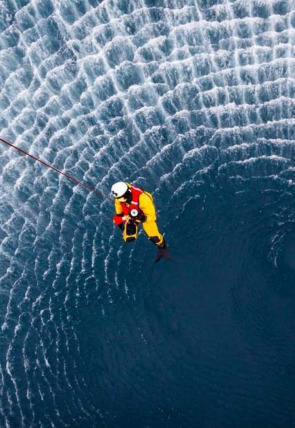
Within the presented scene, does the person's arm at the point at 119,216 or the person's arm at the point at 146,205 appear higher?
the person's arm at the point at 119,216

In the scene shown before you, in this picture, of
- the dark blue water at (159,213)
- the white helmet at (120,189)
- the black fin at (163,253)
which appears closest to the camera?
the white helmet at (120,189)

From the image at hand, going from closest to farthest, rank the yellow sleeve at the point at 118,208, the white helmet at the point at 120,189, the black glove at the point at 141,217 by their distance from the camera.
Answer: the white helmet at the point at 120,189, the black glove at the point at 141,217, the yellow sleeve at the point at 118,208

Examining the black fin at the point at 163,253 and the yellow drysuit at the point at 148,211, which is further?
the black fin at the point at 163,253

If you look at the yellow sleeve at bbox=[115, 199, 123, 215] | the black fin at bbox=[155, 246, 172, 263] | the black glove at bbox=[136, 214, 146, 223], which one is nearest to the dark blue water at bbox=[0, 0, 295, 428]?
the black fin at bbox=[155, 246, 172, 263]

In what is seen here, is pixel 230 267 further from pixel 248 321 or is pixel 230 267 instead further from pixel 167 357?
pixel 167 357

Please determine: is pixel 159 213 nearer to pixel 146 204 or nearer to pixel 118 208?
Result: pixel 118 208

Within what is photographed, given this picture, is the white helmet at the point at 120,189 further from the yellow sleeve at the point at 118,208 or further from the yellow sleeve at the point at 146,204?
the yellow sleeve at the point at 118,208

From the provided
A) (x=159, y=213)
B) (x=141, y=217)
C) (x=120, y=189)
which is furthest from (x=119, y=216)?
(x=159, y=213)

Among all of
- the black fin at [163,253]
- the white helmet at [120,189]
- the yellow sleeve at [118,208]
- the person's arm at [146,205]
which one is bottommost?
the black fin at [163,253]

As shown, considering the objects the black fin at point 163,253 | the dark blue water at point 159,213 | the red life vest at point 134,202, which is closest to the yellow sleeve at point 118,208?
the red life vest at point 134,202

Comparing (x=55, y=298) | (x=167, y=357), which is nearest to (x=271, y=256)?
(x=167, y=357)
